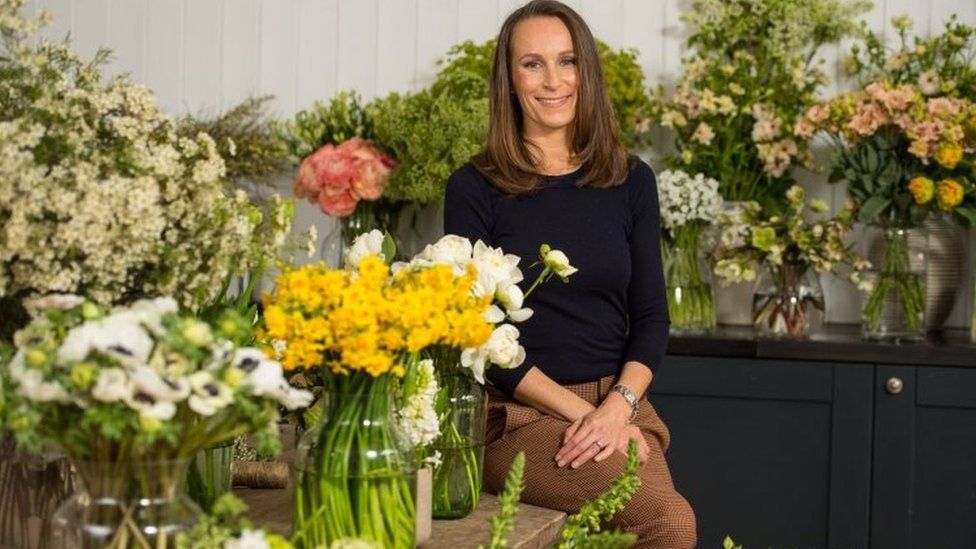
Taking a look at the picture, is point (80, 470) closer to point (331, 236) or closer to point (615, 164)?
point (615, 164)

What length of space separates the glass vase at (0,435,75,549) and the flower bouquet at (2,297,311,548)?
0.75 feet

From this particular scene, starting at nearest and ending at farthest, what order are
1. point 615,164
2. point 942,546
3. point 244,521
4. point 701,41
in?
point 244,521 < point 615,164 < point 942,546 < point 701,41

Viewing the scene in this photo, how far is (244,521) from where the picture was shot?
1.14 metres

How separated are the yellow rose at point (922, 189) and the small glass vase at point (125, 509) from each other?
7.10ft

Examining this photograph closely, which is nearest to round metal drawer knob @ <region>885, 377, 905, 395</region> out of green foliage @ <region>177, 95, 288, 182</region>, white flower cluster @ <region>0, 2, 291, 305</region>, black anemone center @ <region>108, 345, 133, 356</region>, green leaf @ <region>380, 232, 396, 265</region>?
green leaf @ <region>380, 232, 396, 265</region>

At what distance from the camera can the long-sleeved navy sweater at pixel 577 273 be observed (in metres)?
2.37

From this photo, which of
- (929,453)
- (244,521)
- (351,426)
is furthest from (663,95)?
(244,521)

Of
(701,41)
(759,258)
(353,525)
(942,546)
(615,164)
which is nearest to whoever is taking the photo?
(353,525)

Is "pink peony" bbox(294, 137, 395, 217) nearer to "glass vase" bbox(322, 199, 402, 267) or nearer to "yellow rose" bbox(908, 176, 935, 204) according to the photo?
"glass vase" bbox(322, 199, 402, 267)

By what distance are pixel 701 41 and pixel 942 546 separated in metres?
1.37

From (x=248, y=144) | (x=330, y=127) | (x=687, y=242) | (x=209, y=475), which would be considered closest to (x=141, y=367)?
(x=209, y=475)

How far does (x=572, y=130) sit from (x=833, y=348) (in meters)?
0.85

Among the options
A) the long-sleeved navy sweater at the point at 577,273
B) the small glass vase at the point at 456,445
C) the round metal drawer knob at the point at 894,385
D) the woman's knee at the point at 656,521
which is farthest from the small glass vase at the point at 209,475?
the round metal drawer knob at the point at 894,385

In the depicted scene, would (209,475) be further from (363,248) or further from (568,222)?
(568,222)
